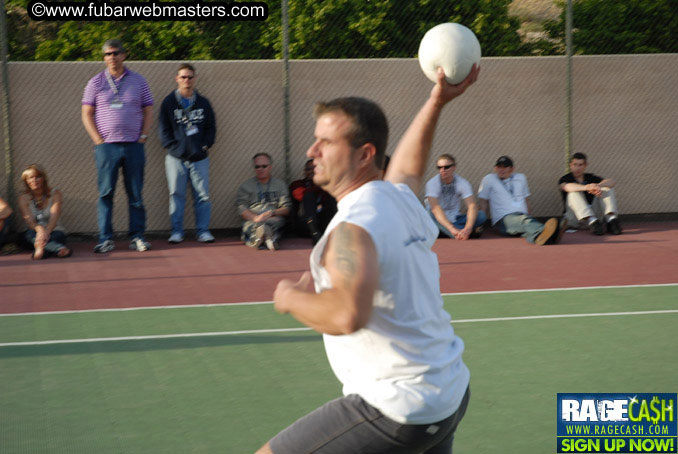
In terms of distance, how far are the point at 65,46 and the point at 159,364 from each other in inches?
636

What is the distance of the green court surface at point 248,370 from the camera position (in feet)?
18.0

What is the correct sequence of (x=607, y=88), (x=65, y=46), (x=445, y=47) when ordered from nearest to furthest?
(x=445, y=47), (x=607, y=88), (x=65, y=46)

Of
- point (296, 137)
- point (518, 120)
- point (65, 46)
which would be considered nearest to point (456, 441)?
point (296, 137)

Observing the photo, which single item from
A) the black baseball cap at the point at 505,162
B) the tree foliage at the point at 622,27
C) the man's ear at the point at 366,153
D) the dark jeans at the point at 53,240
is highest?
the tree foliage at the point at 622,27

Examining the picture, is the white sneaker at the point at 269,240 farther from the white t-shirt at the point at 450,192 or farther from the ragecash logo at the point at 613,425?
the ragecash logo at the point at 613,425

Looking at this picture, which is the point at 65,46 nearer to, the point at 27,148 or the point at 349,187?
the point at 27,148

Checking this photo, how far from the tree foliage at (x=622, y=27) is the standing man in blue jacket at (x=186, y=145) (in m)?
6.24

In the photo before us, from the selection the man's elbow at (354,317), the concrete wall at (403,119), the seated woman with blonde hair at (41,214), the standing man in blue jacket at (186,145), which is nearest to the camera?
the man's elbow at (354,317)

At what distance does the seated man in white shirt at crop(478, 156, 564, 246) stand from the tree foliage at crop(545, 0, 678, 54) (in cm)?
310

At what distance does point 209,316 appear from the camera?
8.54 meters

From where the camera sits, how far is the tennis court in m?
5.61

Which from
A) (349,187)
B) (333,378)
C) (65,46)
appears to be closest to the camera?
(349,187)

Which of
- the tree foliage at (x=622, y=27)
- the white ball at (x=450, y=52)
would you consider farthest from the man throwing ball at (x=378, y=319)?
the tree foliage at (x=622, y=27)

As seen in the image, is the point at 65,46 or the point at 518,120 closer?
the point at 518,120
